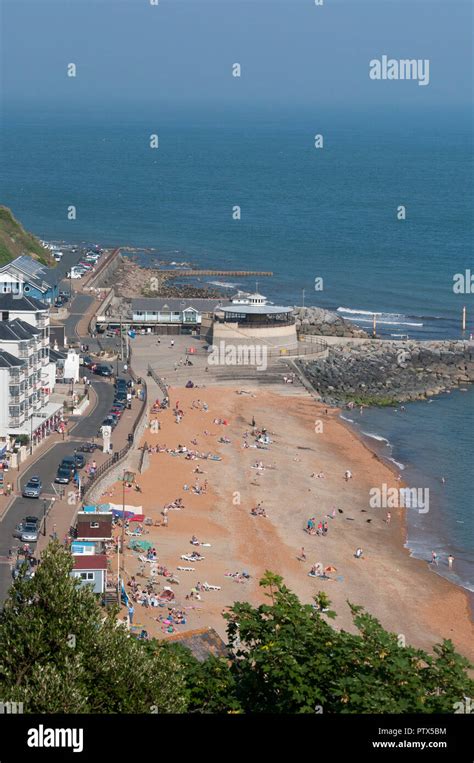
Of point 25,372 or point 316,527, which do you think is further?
point 25,372

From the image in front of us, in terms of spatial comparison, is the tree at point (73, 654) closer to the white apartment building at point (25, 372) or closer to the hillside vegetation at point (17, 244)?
the white apartment building at point (25, 372)

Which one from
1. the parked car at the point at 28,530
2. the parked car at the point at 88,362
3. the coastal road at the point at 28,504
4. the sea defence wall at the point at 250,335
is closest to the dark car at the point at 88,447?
the coastal road at the point at 28,504

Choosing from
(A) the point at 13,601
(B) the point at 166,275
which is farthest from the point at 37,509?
(B) the point at 166,275

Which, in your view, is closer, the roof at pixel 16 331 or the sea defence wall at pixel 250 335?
the roof at pixel 16 331

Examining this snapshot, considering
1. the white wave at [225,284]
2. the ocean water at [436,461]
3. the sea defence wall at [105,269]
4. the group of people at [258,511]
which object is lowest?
the ocean water at [436,461]

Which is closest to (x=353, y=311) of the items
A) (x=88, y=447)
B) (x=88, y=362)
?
(x=88, y=362)

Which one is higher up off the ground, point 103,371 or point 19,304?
point 19,304

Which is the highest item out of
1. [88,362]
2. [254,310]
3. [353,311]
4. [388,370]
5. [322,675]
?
[322,675]

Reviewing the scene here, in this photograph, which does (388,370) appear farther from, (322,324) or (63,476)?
(63,476)

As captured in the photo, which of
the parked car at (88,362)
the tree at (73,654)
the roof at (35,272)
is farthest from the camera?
the roof at (35,272)
